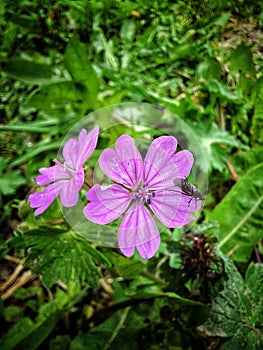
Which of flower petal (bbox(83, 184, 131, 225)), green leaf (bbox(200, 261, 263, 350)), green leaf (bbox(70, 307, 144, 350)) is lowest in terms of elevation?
green leaf (bbox(70, 307, 144, 350))

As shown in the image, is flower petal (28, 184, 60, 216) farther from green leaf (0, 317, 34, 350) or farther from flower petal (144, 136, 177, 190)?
green leaf (0, 317, 34, 350)

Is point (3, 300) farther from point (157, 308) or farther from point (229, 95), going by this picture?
point (229, 95)

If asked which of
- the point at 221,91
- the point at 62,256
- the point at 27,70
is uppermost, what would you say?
the point at 27,70

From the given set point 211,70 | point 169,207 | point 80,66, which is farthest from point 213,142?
point 169,207

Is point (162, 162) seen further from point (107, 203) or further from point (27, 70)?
point (27, 70)

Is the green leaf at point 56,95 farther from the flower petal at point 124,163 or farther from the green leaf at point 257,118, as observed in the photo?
the flower petal at point 124,163

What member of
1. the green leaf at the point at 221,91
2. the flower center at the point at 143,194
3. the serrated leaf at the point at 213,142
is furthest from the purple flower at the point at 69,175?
the green leaf at the point at 221,91

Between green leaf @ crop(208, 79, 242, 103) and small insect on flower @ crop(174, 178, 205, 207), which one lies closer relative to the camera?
small insect on flower @ crop(174, 178, 205, 207)

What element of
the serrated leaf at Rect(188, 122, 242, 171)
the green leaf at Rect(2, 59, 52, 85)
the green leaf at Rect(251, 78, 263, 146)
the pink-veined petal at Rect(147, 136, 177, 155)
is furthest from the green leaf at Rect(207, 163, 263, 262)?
the green leaf at Rect(2, 59, 52, 85)
